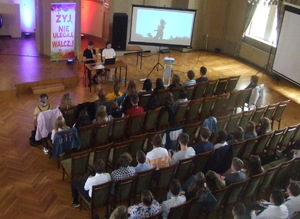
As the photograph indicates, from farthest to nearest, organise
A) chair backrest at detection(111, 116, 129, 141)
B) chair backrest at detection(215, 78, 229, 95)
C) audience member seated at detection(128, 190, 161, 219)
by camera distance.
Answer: chair backrest at detection(215, 78, 229, 95) < chair backrest at detection(111, 116, 129, 141) < audience member seated at detection(128, 190, 161, 219)

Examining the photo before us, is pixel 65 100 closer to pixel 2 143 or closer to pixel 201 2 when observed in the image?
pixel 2 143

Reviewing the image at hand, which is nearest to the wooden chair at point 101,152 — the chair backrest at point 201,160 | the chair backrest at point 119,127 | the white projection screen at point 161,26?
the chair backrest at point 119,127

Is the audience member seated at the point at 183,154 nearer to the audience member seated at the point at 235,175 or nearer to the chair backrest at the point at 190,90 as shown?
the audience member seated at the point at 235,175

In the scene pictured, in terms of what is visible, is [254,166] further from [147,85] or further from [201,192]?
[147,85]

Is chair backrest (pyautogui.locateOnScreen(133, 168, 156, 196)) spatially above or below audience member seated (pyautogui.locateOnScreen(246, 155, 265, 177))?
below

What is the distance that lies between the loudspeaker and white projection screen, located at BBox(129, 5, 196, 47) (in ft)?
2.97

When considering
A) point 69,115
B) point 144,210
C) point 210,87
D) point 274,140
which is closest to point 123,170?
point 144,210

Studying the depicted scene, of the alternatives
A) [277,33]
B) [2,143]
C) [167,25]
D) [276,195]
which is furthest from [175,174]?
[277,33]

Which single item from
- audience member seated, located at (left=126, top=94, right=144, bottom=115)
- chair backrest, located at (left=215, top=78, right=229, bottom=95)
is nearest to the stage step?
audience member seated, located at (left=126, top=94, right=144, bottom=115)

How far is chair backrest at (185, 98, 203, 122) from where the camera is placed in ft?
26.2

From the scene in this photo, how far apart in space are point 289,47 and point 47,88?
703 cm

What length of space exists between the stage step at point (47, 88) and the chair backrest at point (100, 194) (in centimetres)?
512

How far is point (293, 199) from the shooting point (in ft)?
16.9

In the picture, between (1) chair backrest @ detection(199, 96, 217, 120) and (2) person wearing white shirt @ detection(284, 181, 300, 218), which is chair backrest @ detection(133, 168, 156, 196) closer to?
(2) person wearing white shirt @ detection(284, 181, 300, 218)
